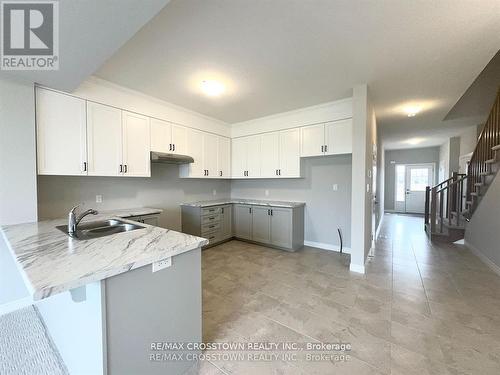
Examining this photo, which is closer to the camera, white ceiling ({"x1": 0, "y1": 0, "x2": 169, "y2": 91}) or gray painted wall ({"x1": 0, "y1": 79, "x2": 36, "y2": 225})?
white ceiling ({"x1": 0, "y1": 0, "x2": 169, "y2": 91})

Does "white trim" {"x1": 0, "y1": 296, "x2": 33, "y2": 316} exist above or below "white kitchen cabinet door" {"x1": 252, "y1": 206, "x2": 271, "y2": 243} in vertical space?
below

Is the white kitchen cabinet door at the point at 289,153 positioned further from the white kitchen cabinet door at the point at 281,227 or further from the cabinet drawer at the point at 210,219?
the cabinet drawer at the point at 210,219

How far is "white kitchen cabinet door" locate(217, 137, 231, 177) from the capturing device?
4680mm

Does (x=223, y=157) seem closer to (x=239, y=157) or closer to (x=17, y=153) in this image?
(x=239, y=157)

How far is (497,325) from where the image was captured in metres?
1.97

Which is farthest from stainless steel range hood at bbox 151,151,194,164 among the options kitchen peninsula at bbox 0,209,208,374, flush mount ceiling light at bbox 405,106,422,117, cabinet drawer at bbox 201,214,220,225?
flush mount ceiling light at bbox 405,106,422,117

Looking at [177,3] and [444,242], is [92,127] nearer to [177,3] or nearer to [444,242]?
[177,3]

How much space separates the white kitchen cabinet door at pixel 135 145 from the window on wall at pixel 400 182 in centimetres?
1002

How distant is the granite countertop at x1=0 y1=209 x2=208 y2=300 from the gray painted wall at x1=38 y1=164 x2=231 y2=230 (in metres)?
1.02

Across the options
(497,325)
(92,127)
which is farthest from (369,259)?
(92,127)

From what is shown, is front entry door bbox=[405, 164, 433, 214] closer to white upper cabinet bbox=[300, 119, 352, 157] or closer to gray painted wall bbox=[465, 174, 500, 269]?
gray painted wall bbox=[465, 174, 500, 269]

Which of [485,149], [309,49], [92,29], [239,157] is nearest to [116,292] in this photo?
[92,29]

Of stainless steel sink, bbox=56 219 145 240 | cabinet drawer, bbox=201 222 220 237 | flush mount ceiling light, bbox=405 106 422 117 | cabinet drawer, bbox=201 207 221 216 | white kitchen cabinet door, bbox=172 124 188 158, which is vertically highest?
flush mount ceiling light, bbox=405 106 422 117

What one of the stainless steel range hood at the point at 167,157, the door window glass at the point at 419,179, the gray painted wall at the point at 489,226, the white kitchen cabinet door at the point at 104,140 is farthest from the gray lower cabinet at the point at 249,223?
the door window glass at the point at 419,179
